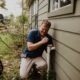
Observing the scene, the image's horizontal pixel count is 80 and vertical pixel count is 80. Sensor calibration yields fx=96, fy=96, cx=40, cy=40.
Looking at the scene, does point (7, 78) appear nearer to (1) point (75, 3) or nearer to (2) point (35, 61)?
(2) point (35, 61)

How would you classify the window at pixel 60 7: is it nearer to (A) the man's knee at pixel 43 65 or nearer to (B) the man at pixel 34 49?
(B) the man at pixel 34 49

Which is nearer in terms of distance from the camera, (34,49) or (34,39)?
(34,49)

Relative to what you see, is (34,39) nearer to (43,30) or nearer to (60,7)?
(43,30)

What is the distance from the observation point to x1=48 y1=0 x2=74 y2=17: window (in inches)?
56.9

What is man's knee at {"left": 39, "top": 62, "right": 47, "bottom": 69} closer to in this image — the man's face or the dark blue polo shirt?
the dark blue polo shirt

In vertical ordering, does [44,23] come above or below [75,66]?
above

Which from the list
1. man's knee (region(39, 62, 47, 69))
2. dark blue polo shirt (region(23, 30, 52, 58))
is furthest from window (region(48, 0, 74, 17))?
man's knee (region(39, 62, 47, 69))

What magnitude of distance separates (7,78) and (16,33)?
6.89ft

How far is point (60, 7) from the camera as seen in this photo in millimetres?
1992

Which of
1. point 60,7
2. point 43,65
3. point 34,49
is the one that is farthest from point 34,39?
point 60,7

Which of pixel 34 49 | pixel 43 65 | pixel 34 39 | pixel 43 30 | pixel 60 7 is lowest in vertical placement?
pixel 43 65

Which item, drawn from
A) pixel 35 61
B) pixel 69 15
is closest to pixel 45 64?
pixel 35 61

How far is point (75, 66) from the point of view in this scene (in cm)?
135

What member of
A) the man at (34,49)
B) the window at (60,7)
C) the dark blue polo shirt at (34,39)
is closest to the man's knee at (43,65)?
the man at (34,49)
